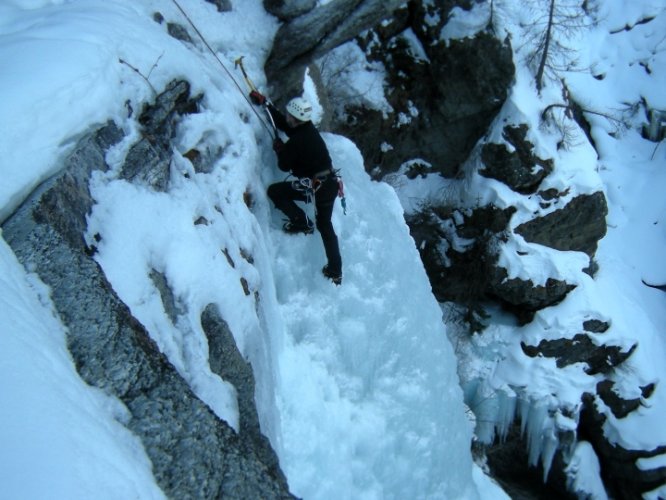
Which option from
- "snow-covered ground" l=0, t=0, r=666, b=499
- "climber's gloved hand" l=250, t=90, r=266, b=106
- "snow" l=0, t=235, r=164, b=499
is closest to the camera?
"snow" l=0, t=235, r=164, b=499

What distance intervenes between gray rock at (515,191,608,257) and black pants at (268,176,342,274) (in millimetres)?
6277

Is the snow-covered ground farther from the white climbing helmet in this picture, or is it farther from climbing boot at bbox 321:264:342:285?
the white climbing helmet

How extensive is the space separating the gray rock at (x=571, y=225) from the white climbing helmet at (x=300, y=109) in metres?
6.47

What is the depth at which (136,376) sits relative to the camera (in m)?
1.74

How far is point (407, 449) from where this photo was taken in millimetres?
4211

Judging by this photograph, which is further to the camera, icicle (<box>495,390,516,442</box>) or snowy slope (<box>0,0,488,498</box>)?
icicle (<box>495,390,516,442</box>)

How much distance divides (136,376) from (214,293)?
1.12 m

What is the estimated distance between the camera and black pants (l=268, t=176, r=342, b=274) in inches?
160

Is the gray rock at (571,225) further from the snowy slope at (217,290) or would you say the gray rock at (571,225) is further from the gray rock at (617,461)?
the snowy slope at (217,290)

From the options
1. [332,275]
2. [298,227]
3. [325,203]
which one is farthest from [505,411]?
[325,203]

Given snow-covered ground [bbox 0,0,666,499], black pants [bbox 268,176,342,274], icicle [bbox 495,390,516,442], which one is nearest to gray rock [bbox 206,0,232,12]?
snow-covered ground [bbox 0,0,666,499]

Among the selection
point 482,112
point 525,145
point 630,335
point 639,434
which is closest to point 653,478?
point 639,434

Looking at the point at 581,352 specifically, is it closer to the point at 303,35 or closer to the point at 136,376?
the point at 303,35

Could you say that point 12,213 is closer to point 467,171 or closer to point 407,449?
point 407,449
